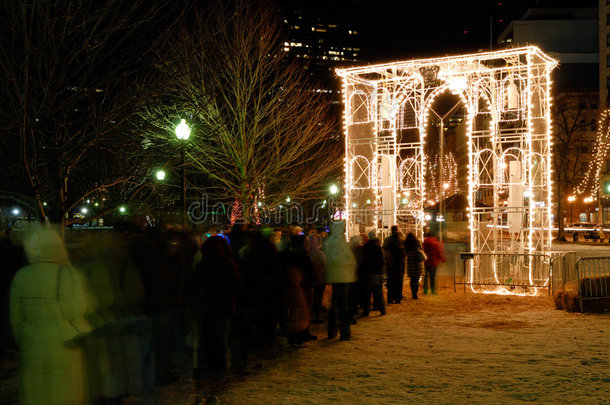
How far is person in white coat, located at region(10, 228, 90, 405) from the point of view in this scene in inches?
168

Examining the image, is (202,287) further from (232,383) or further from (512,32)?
(512,32)

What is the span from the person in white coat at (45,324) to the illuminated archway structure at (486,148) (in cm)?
1187

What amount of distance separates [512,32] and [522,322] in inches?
2859

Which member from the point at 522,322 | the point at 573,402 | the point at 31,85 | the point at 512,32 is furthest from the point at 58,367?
the point at 512,32

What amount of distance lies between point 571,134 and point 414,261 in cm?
4113

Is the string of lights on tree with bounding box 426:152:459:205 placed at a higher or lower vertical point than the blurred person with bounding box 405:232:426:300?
higher

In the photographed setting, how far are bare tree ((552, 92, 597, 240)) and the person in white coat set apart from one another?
44.4 metres

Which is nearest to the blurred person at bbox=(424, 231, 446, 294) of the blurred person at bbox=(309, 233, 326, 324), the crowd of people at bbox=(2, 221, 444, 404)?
the crowd of people at bbox=(2, 221, 444, 404)

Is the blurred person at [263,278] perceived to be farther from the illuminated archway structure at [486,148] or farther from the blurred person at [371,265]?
the illuminated archway structure at [486,148]

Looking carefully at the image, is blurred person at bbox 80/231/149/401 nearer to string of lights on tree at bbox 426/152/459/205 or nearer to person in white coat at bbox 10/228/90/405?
person in white coat at bbox 10/228/90/405

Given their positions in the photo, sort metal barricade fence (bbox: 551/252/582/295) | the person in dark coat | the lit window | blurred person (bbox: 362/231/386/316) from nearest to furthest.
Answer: the person in dark coat → blurred person (bbox: 362/231/386/316) → metal barricade fence (bbox: 551/252/582/295) → the lit window

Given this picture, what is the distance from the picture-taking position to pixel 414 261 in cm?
1431

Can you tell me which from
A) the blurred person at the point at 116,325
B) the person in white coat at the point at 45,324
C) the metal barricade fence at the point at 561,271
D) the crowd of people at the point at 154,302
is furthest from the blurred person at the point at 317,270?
the metal barricade fence at the point at 561,271

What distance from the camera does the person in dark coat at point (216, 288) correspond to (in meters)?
7.14
